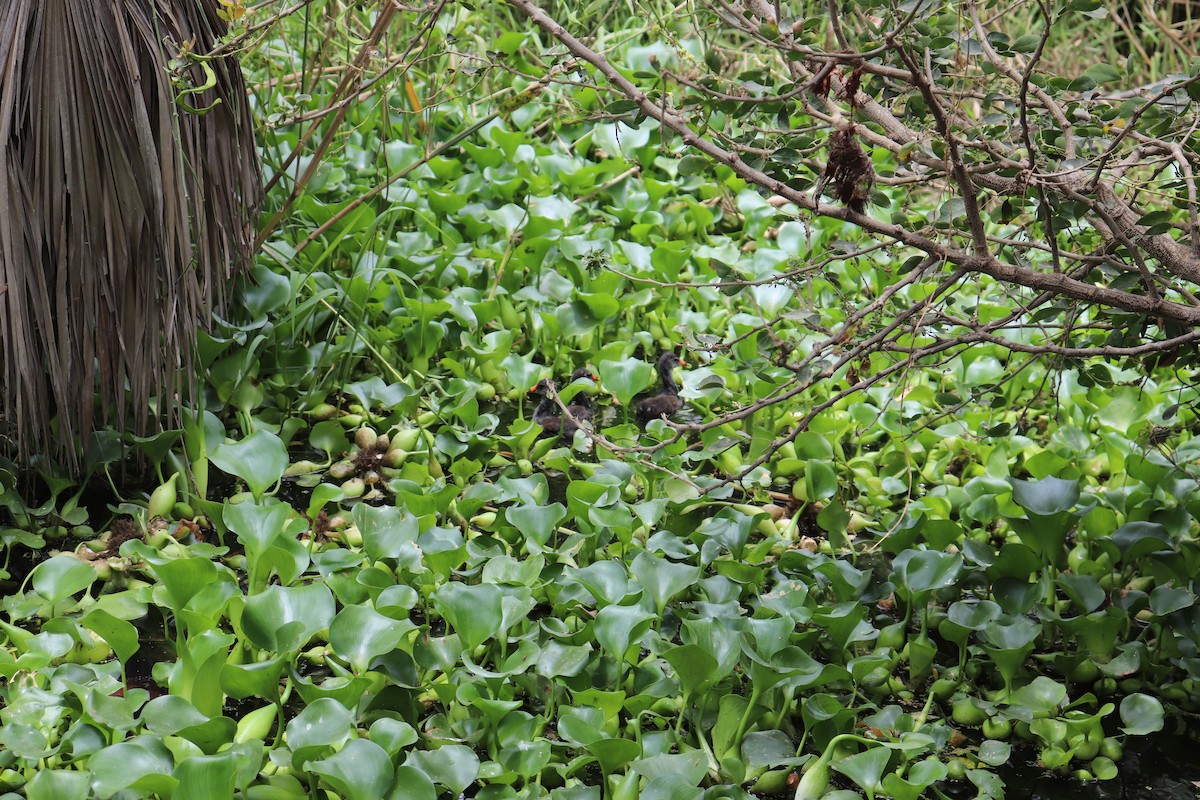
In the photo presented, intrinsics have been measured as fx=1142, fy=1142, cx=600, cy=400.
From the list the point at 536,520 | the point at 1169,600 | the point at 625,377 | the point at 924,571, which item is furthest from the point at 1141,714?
the point at 625,377

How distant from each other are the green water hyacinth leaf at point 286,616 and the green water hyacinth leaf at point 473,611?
0.49 feet

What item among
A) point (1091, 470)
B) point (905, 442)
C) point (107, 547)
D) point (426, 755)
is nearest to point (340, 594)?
point (426, 755)

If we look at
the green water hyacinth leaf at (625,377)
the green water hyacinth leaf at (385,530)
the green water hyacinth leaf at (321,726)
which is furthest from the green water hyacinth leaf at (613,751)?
the green water hyacinth leaf at (625,377)

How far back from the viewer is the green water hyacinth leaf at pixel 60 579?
1532 millimetres

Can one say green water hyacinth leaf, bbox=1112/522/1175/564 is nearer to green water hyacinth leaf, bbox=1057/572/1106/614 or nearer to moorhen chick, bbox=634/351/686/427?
green water hyacinth leaf, bbox=1057/572/1106/614

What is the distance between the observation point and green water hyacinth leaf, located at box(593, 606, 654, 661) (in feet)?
4.68

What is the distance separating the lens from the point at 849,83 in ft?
4.04

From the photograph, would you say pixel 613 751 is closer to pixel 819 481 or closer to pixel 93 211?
pixel 819 481

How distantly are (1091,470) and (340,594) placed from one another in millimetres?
1413

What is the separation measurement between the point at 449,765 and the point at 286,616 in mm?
298

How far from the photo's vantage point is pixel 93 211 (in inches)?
66.9

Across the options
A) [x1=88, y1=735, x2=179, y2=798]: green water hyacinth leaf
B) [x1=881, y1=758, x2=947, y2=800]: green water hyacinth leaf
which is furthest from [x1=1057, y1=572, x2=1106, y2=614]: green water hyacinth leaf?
[x1=88, y1=735, x2=179, y2=798]: green water hyacinth leaf

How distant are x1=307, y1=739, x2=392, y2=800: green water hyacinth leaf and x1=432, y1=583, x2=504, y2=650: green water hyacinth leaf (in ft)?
0.80

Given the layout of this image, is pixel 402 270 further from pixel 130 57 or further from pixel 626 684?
pixel 626 684
